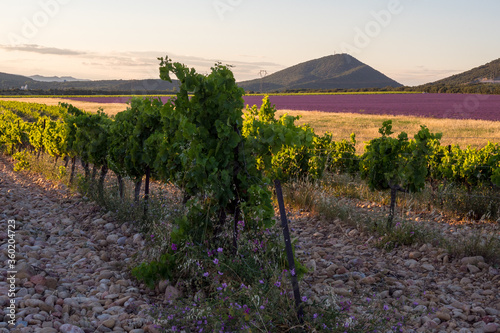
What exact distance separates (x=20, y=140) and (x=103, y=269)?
12.4 meters

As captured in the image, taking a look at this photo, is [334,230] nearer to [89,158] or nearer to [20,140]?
[89,158]

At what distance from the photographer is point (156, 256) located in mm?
5234

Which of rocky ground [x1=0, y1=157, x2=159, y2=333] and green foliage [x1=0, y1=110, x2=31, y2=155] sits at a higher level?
green foliage [x1=0, y1=110, x2=31, y2=155]

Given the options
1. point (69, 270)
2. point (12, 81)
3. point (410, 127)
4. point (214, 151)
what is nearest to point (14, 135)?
point (69, 270)

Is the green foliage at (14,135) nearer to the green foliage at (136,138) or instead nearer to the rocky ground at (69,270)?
the rocky ground at (69,270)

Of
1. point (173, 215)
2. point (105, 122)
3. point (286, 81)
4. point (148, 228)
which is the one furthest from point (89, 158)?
point (286, 81)

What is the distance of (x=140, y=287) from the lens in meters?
5.05

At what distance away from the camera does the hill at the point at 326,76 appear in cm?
12362

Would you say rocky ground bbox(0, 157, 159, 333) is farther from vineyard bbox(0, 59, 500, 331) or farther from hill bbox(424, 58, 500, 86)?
hill bbox(424, 58, 500, 86)

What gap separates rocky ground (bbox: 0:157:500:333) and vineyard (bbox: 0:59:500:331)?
0.65 meters

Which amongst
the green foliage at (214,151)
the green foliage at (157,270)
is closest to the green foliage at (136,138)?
the green foliage at (214,151)

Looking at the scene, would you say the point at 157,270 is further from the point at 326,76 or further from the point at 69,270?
the point at 326,76

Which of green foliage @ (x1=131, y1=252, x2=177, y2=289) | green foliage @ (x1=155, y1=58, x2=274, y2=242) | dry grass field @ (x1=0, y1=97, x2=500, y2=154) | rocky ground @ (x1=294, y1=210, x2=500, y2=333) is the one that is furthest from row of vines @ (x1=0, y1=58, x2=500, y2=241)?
dry grass field @ (x1=0, y1=97, x2=500, y2=154)

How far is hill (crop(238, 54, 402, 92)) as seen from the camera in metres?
124
